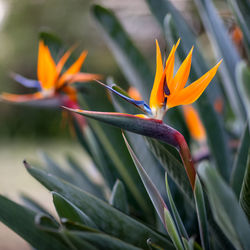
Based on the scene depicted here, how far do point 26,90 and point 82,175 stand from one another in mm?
4768

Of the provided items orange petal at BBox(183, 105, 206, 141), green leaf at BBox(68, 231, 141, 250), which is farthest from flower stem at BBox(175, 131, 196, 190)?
orange petal at BBox(183, 105, 206, 141)

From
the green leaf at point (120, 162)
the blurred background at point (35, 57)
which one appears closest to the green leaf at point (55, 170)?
the green leaf at point (120, 162)

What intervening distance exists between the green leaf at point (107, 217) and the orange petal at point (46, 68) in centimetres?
28

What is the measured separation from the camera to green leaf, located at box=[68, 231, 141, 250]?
358mm

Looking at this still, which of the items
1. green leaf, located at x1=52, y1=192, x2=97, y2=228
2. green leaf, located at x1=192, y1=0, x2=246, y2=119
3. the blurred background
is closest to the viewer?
green leaf, located at x1=52, y1=192, x2=97, y2=228

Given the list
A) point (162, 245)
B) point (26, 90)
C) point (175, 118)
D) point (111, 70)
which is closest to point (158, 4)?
point (175, 118)

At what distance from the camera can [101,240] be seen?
0.37 metres

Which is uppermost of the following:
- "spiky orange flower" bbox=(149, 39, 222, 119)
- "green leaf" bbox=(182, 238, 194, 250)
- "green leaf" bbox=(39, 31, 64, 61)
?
"green leaf" bbox=(39, 31, 64, 61)

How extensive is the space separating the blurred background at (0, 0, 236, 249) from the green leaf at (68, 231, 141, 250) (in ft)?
8.00

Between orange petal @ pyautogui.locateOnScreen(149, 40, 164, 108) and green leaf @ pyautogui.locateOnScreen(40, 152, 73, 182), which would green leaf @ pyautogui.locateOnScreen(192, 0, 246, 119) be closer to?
orange petal @ pyautogui.locateOnScreen(149, 40, 164, 108)

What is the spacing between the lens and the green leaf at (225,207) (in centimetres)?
30

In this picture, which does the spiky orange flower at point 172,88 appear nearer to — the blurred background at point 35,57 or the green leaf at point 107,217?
the green leaf at point 107,217

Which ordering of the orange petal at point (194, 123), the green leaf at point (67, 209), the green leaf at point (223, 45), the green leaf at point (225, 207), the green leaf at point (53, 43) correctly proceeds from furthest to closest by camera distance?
1. the orange petal at point (194, 123)
2. the green leaf at point (53, 43)
3. the green leaf at point (223, 45)
4. the green leaf at point (67, 209)
5. the green leaf at point (225, 207)

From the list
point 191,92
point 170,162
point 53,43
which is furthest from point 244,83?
point 53,43
